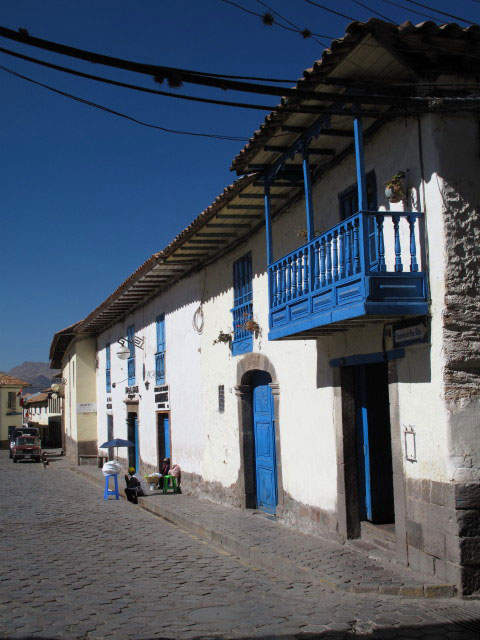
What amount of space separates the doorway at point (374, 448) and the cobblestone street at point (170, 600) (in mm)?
1765

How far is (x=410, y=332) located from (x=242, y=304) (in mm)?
5780

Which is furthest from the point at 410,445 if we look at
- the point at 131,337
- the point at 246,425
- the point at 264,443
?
the point at 131,337

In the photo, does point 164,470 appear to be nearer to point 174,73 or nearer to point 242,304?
point 242,304

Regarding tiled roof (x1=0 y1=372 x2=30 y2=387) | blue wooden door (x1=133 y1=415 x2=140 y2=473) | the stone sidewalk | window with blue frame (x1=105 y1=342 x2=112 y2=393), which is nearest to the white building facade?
the stone sidewalk

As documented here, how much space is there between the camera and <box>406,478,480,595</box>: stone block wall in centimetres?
668

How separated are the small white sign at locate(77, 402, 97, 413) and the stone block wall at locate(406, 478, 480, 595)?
76.9 feet

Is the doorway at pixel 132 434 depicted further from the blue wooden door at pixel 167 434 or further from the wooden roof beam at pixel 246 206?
the wooden roof beam at pixel 246 206

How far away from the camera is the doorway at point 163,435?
18.5m

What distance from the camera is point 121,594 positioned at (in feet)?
24.0

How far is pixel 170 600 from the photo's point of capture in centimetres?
707

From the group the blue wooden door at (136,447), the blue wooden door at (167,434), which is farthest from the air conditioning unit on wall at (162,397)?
the blue wooden door at (136,447)

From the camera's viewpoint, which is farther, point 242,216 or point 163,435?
point 163,435

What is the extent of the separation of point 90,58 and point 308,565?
6.10 m

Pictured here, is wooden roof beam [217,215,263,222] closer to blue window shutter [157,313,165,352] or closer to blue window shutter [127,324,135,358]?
blue window shutter [157,313,165,352]
